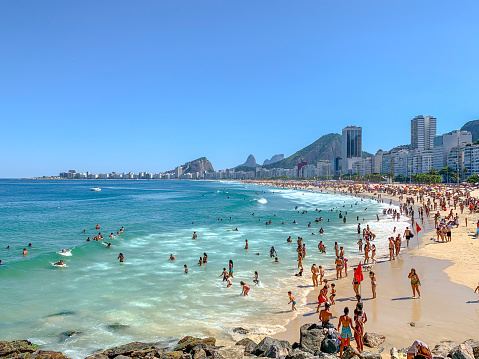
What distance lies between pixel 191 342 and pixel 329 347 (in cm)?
358

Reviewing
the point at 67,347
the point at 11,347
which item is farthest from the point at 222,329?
the point at 11,347

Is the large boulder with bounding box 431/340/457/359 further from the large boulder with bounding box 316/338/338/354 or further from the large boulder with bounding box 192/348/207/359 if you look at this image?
the large boulder with bounding box 192/348/207/359

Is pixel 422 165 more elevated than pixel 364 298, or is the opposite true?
pixel 422 165

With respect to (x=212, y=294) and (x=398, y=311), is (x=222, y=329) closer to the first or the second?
(x=212, y=294)

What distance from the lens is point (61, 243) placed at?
24.7 meters

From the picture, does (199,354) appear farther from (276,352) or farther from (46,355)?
(46,355)

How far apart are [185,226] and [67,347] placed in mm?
24636

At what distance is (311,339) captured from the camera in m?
8.09

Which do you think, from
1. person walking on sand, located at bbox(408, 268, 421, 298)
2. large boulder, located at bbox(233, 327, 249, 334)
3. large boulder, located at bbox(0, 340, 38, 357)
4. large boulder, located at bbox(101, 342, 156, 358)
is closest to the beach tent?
large boulder, located at bbox(233, 327, 249, 334)

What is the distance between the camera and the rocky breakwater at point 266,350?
7.10 m

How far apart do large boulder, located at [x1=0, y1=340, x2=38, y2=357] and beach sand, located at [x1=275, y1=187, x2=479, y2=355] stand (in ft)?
22.3

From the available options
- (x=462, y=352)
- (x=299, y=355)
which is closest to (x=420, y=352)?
(x=462, y=352)

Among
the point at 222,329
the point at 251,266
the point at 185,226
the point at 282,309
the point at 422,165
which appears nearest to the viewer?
the point at 222,329

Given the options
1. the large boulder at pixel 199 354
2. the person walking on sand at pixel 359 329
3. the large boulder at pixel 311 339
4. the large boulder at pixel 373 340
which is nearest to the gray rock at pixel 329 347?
the large boulder at pixel 311 339
